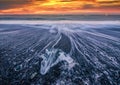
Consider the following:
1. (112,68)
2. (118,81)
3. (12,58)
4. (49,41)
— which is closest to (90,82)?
(118,81)

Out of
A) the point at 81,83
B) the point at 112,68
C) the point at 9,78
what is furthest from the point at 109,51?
the point at 9,78

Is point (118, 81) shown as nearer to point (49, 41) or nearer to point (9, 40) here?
point (49, 41)

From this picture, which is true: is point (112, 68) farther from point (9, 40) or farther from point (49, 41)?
point (9, 40)

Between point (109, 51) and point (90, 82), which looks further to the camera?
point (109, 51)

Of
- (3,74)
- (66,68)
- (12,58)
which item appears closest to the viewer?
(3,74)

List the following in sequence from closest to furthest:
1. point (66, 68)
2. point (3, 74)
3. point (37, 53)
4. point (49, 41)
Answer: point (3, 74), point (66, 68), point (37, 53), point (49, 41)

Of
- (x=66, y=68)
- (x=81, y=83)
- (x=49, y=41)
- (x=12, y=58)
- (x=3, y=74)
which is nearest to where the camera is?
(x=81, y=83)

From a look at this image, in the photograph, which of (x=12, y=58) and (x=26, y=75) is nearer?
(x=26, y=75)

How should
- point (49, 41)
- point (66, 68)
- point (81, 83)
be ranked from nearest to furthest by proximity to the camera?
point (81, 83)
point (66, 68)
point (49, 41)

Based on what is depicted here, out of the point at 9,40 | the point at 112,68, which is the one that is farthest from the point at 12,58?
the point at 112,68
